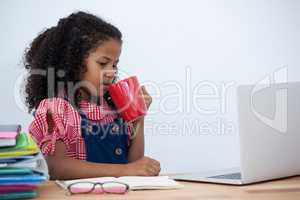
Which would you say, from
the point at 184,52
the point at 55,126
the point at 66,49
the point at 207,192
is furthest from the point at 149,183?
the point at 184,52

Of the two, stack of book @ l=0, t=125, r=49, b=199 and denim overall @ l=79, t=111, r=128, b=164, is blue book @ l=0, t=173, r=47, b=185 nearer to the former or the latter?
stack of book @ l=0, t=125, r=49, b=199

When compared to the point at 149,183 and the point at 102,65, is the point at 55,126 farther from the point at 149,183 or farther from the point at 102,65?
the point at 149,183

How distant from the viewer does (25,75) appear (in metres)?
2.15

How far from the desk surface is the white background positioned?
50.2 inches

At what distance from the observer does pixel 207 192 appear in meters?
0.94

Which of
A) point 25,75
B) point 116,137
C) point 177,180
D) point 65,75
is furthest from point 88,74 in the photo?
point 177,180

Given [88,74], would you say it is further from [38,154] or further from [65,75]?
[38,154]

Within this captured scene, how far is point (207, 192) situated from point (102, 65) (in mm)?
841

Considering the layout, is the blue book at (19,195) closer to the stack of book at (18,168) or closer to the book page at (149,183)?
the stack of book at (18,168)

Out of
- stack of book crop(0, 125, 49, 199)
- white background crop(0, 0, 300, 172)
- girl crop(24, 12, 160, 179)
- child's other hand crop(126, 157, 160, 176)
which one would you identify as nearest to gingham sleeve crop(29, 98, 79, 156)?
girl crop(24, 12, 160, 179)

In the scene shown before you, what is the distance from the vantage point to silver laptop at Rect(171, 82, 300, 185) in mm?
1003

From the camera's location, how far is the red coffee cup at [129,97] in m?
1.40

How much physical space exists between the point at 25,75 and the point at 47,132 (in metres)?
0.75

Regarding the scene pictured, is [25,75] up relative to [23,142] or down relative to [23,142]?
up
